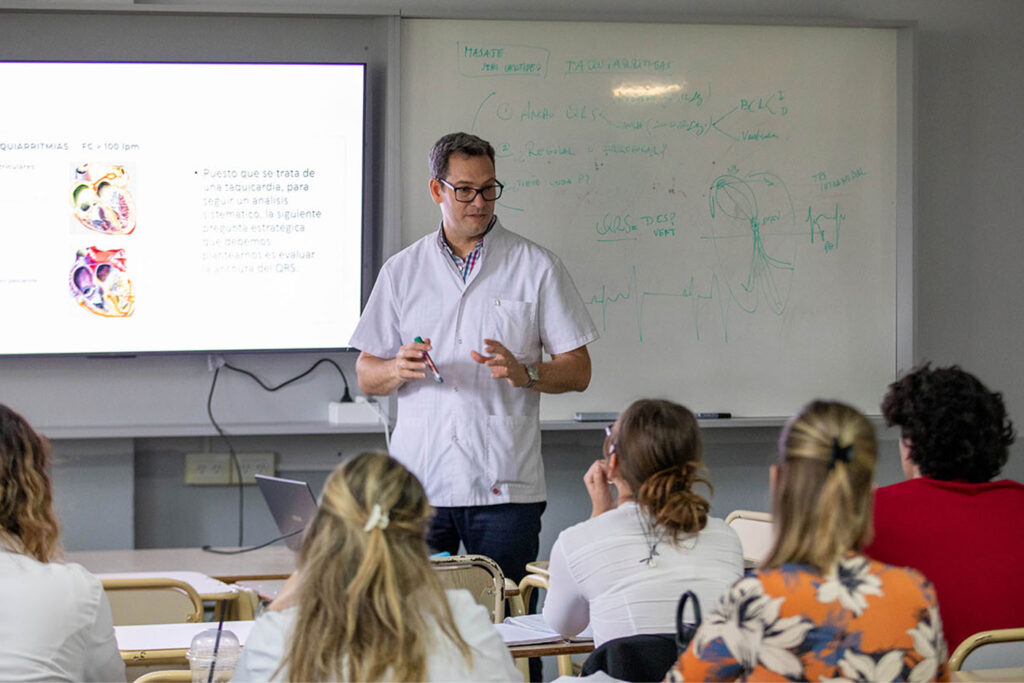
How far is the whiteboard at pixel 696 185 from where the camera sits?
164 inches

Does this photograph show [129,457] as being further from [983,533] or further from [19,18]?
[983,533]

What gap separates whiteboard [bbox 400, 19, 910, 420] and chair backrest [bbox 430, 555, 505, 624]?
1687mm

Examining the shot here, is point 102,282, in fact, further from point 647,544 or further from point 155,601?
point 647,544

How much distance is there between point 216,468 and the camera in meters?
4.20

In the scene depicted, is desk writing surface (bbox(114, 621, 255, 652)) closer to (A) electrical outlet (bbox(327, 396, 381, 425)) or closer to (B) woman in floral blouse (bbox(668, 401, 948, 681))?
(B) woman in floral blouse (bbox(668, 401, 948, 681))

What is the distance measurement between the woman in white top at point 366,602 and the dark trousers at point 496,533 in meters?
1.58

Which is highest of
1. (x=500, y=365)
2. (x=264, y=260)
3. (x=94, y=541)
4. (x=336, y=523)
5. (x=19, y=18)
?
(x=19, y=18)

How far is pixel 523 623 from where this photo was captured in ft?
7.79

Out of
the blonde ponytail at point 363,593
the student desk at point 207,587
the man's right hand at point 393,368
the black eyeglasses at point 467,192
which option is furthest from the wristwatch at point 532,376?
the blonde ponytail at point 363,593

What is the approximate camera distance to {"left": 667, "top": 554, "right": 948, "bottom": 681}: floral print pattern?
1.48 meters

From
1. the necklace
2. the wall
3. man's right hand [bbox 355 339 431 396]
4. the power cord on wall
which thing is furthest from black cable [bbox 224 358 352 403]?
the necklace

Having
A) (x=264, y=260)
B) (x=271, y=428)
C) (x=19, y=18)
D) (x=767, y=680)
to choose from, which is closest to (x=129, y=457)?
(x=271, y=428)

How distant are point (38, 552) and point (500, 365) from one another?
1.32 metres

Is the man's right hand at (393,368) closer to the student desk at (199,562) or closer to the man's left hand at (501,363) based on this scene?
the man's left hand at (501,363)
